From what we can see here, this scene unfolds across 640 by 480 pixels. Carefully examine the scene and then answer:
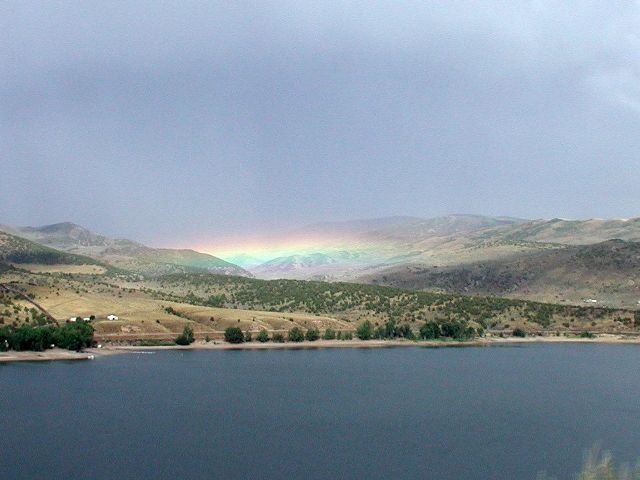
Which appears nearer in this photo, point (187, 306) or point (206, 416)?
point (206, 416)

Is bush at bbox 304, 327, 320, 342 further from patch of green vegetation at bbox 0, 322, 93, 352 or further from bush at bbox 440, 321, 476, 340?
patch of green vegetation at bbox 0, 322, 93, 352

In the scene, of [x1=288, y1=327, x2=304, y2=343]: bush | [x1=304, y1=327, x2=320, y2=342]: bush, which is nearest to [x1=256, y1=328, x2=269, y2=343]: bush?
[x1=288, y1=327, x2=304, y2=343]: bush

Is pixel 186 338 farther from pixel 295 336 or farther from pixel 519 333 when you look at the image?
pixel 519 333

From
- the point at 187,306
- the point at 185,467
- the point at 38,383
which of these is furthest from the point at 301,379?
the point at 187,306

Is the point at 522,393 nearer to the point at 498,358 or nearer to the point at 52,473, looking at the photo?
the point at 498,358

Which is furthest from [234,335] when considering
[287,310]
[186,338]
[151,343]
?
[287,310]

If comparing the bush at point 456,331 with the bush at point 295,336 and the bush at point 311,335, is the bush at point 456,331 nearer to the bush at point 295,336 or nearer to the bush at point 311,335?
the bush at point 311,335
